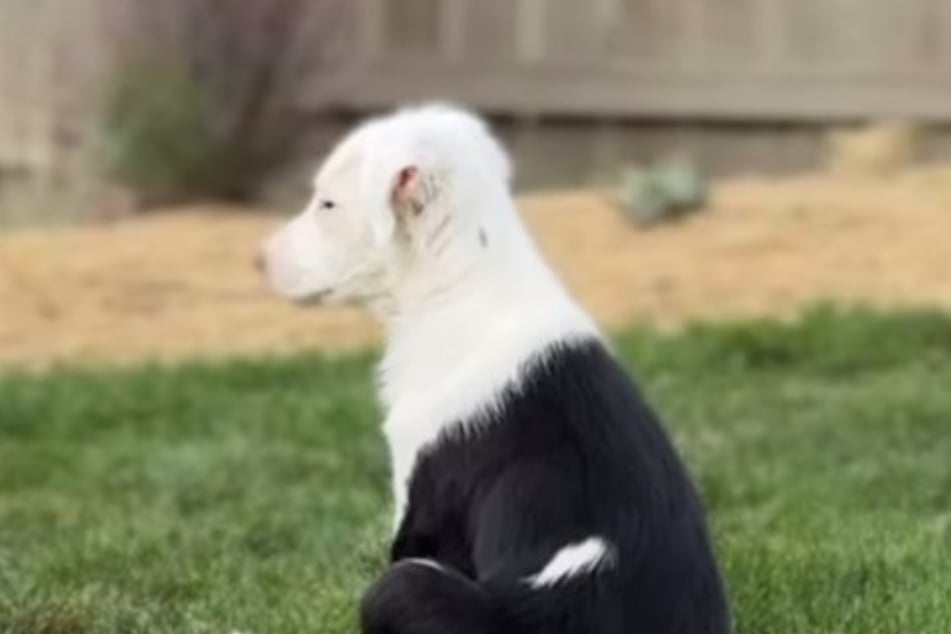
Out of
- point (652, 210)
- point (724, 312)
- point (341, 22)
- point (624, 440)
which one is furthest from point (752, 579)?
point (341, 22)

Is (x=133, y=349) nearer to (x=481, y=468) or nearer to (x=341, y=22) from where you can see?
(x=341, y=22)

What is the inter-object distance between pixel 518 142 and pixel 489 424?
10.4m

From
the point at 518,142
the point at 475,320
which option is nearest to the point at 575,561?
the point at 475,320

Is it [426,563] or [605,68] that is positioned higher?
[426,563]

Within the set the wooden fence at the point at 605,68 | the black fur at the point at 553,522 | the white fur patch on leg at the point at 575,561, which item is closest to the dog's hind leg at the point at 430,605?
the black fur at the point at 553,522

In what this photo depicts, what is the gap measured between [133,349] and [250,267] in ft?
3.47

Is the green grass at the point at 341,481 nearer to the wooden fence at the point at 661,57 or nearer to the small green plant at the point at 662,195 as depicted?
the small green plant at the point at 662,195

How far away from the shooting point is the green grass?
652cm

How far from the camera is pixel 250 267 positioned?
504 inches

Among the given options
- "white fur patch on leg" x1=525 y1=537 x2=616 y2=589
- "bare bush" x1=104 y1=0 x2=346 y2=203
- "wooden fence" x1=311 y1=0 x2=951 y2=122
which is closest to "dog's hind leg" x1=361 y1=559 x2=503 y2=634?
"white fur patch on leg" x1=525 y1=537 x2=616 y2=589

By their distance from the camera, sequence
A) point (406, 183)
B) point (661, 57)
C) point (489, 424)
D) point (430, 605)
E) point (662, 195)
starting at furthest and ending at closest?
point (661, 57) → point (662, 195) → point (406, 183) → point (489, 424) → point (430, 605)

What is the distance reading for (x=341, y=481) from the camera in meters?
9.00

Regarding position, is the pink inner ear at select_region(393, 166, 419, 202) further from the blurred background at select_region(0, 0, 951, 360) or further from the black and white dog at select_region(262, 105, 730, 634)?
the blurred background at select_region(0, 0, 951, 360)

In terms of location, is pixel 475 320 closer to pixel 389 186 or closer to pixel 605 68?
pixel 389 186
